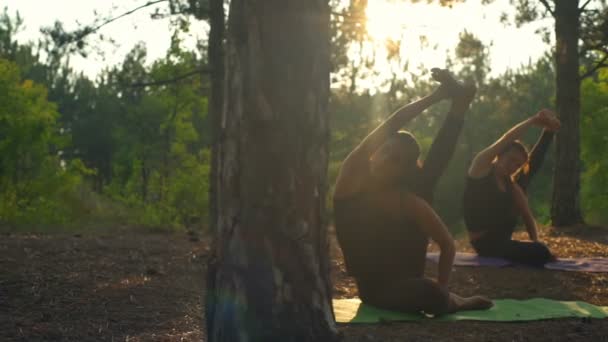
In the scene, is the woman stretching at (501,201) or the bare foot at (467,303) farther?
the woman stretching at (501,201)

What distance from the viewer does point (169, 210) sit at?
1738cm

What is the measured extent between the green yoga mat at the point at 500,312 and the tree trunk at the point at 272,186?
1420 mm

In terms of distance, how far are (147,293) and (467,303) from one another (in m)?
2.55

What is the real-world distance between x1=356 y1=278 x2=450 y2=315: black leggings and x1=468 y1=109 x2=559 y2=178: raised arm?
8.13 ft

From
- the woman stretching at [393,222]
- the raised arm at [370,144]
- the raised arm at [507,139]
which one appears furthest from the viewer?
the raised arm at [507,139]

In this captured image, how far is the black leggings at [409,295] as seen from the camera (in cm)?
486

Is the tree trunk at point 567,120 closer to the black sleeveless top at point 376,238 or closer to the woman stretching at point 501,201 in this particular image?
the woman stretching at point 501,201

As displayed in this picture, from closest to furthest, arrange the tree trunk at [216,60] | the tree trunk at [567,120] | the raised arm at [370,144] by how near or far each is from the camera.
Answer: the raised arm at [370,144] → the tree trunk at [216,60] → the tree trunk at [567,120]

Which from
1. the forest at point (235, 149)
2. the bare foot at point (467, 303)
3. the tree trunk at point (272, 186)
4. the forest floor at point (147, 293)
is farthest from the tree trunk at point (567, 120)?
the tree trunk at point (272, 186)

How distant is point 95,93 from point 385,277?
141 feet

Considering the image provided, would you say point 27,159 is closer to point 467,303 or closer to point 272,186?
point 467,303

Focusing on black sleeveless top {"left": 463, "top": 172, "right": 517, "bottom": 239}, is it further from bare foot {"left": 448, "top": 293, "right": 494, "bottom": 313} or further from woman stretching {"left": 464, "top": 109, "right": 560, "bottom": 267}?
bare foot {"left": 448, "top": 293, "right": 494, "bottom": 313}

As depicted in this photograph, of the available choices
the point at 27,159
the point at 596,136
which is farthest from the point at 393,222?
the point at 27,159

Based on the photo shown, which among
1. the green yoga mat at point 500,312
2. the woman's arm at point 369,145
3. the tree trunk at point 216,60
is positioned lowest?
the green yoga mat at point 500,312
